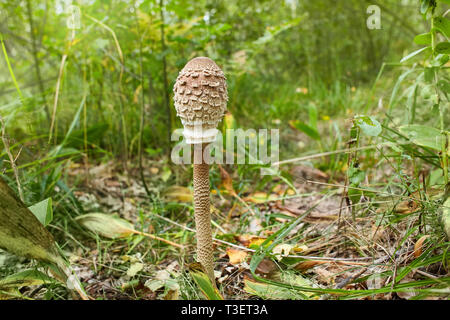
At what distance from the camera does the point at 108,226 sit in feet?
6.55

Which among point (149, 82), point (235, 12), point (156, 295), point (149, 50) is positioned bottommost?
point (156, 295)

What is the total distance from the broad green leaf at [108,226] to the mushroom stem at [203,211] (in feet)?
2.18

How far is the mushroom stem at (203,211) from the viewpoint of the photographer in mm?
1429

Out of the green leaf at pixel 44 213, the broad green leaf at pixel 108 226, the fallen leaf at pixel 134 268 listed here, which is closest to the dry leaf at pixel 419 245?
the fallen leaf at pixel 134 268

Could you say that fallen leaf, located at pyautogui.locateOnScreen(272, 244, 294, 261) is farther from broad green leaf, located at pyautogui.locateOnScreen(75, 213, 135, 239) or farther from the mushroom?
broad green leaf, located at pyautogui.locateOnScreen(75, 213, 135, 239)

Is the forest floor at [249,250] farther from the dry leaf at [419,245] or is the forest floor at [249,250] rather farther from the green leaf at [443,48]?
the green leaf at [443,48]

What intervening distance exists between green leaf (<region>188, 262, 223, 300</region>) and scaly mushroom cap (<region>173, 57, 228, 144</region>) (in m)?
0.53

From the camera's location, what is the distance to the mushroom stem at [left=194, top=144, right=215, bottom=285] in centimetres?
143

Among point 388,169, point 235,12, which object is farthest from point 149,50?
point 388,169

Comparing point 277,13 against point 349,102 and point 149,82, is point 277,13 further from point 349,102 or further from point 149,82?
point 149,82

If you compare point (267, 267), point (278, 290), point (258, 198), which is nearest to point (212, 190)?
point (258, 198)

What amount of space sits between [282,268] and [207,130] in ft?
2.50
